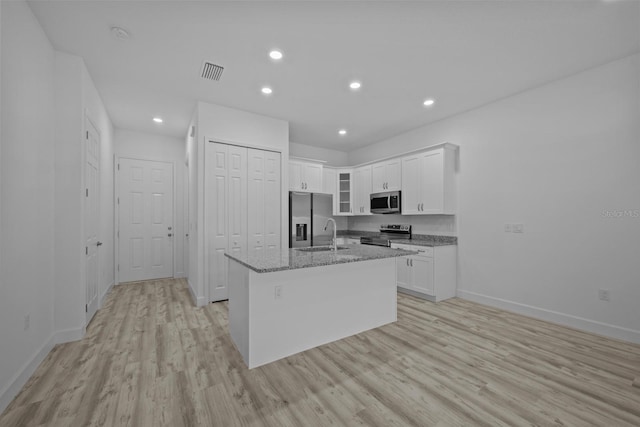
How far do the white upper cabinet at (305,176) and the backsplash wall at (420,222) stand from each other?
4.62 ft

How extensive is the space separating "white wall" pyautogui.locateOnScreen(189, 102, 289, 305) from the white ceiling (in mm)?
221

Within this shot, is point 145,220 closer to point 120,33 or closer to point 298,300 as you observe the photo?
point 120,33

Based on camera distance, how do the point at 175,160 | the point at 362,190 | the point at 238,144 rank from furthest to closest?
the point at 362,190
the point at 175,160
the point at 238,144

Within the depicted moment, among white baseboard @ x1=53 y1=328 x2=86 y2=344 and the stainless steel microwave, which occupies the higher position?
the stainless steel microwave

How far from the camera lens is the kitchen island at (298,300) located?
227 centimetres

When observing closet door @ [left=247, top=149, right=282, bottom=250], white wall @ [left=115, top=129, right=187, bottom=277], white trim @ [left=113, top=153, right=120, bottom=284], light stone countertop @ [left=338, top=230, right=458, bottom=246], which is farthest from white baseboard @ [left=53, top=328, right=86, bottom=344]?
light stone countertop @ [left=338, top=230, right=458, bottom=246]

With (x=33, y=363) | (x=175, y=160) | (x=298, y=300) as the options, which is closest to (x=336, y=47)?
(x=298, y=300)

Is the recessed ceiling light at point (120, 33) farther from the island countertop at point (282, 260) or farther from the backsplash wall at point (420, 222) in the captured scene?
the backsplash wall at point (420, 222)

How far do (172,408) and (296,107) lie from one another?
3.67 m

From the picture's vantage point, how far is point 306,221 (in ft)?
16.3

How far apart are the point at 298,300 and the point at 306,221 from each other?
2.55 metres

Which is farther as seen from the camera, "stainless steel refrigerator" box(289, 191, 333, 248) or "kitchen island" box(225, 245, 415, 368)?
"stainless steel refrigerator" box(289, 191, 333, 248)

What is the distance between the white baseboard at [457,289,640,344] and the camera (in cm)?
276

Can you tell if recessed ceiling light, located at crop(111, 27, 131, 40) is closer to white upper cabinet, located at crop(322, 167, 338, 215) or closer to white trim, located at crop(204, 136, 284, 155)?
white trim, located at crop(204, 136, 284, 155)
